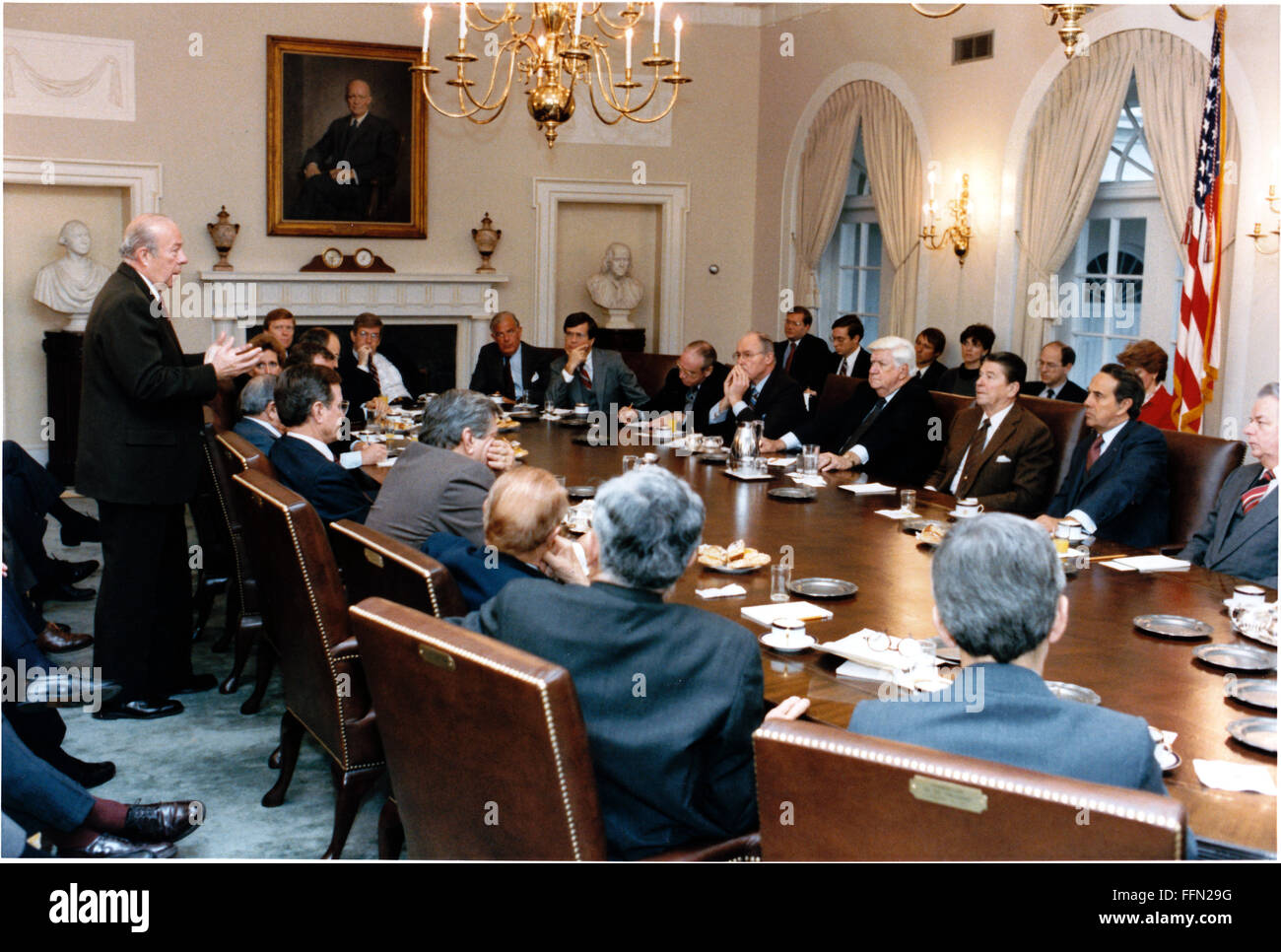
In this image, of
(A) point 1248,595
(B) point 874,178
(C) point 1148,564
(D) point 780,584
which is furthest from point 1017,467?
(B) point 874,178

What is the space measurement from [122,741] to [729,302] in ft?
27.5

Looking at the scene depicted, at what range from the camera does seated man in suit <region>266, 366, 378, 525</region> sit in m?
4.21

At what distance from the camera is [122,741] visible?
452 centimetres

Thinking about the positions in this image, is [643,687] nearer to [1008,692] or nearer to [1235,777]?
[1008,692]

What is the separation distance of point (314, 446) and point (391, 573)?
5.00ft

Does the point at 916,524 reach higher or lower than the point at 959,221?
lower

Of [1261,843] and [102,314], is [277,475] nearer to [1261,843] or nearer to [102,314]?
[102,314]

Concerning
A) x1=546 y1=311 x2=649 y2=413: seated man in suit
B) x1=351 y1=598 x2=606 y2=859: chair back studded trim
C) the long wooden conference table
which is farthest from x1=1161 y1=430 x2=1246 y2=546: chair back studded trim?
x1=546 y1=311 x2=649 y2=413: seated man in suit

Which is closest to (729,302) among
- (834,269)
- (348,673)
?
(834,269)

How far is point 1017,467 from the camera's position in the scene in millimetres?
5398

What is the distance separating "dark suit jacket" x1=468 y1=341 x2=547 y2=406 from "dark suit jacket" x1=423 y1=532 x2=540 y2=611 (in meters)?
5.47

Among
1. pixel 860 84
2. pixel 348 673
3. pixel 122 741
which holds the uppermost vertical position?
pixel 860 84

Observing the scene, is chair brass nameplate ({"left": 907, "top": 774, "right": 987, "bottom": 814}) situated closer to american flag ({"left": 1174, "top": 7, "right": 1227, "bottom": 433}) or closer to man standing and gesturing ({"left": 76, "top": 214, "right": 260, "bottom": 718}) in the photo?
man standing and gesturing ({"left": 76, "top": 214, "right": 260, "bottom": 718})

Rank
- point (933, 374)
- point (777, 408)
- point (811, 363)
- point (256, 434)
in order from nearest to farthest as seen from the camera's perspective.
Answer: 1. point (256, 434)
2. point (777, 408)
3. point (933, 374)
4. point (811, 363)
